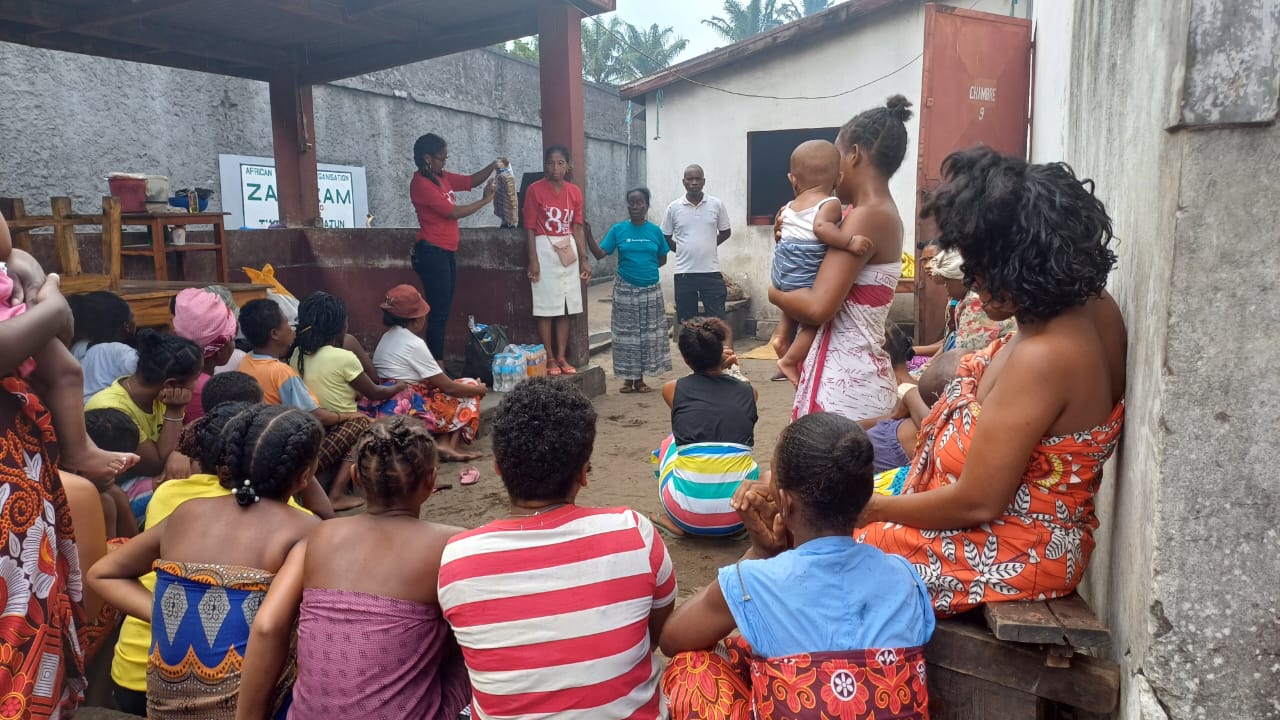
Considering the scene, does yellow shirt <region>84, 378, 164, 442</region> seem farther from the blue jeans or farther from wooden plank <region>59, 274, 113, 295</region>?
the blue jeans

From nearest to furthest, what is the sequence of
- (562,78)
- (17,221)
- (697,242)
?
1. (17,221)
2. (562,78)
3. (697,242)

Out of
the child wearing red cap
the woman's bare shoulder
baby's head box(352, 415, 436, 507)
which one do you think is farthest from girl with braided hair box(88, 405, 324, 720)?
the child wearing red cap

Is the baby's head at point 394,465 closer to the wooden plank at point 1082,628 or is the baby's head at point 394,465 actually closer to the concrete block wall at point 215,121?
the wooden plank at point 1082,628

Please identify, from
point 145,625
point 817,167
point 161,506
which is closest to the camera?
point 145,625

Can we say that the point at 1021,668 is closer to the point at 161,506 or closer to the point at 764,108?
the point at 161,506

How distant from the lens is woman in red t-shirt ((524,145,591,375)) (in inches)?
273

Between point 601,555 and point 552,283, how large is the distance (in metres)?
5.43

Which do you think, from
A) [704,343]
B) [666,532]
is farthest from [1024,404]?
[666,532]

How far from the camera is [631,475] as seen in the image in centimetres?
510

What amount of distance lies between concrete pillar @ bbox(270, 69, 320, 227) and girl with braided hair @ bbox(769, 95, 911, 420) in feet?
21.9

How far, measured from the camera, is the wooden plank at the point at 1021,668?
1.82 m

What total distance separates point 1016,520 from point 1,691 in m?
2.30

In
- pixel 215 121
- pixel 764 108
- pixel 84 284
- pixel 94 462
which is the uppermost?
pixel 764 108

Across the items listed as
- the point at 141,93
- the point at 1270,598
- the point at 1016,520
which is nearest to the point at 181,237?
the point at 141,93
